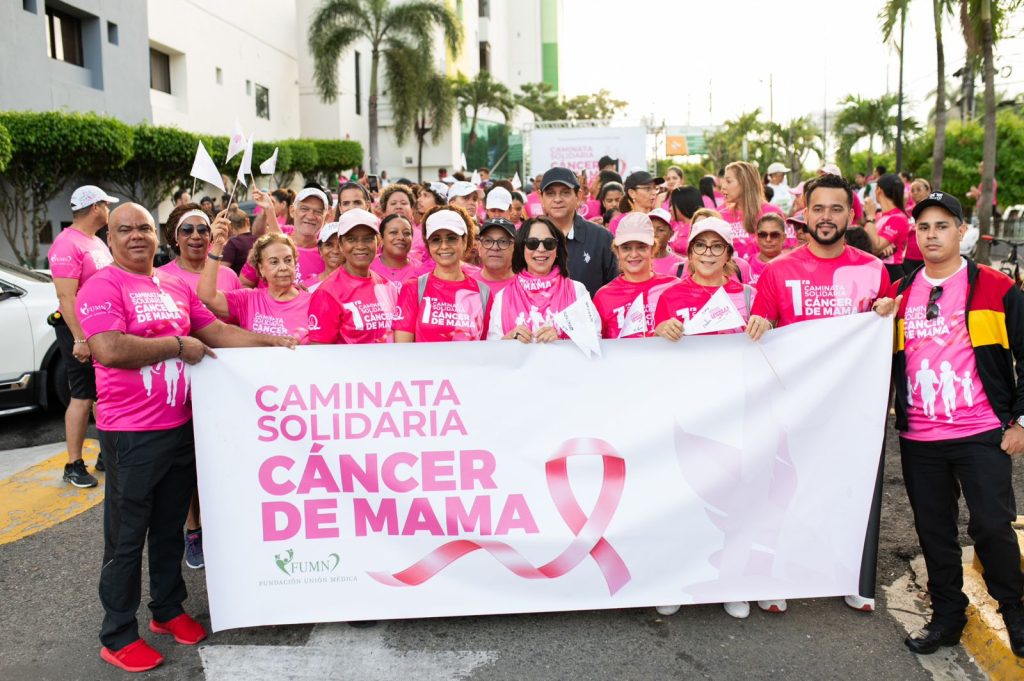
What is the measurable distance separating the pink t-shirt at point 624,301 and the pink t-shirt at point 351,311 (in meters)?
1.12

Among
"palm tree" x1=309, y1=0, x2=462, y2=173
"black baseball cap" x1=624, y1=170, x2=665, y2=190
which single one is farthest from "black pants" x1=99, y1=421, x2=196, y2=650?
"palm tree" x1=309, y1=0, x2=462, y2=173

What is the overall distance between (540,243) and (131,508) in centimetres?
226

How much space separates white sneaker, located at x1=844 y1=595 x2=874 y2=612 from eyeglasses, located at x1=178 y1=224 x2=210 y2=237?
13.1 ft

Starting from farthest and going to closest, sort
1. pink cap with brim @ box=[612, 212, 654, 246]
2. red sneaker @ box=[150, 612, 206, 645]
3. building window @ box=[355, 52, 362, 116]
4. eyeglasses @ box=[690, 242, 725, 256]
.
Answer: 1. building window @ box=[355, 52, 362, 116]
2. pink cap with brim @ box=[612, 212, 654, 246]
3. eyeglasses @ box=[690, 242, 725, 256]
4. red sneaker @ box=[150, 612, 206, 645]

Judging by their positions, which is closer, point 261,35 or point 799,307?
→ point 799,307

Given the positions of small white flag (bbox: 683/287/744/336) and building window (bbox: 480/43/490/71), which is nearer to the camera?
small white flag (bbox: 683/287/744/336)

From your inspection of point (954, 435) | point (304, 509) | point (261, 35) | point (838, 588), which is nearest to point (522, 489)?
point (304, 509)

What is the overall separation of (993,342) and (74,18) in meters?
23.7

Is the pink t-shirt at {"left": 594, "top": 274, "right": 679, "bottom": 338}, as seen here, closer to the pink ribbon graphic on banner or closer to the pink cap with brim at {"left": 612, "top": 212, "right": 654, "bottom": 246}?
the pink cap with brim at {"left": 612, "top": 212, "right": 654, "bottom": 246}

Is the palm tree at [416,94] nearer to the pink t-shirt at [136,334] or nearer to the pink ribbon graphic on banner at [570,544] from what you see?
the pink t-shirt at [136,334]

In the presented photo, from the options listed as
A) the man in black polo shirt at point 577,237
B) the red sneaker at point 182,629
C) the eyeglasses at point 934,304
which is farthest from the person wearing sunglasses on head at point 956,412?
the red sneaker at point 182,629

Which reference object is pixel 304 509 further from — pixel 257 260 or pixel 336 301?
pixel 257 260

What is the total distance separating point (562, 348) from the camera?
4.01 meters

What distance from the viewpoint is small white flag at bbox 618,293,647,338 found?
4387 mm
